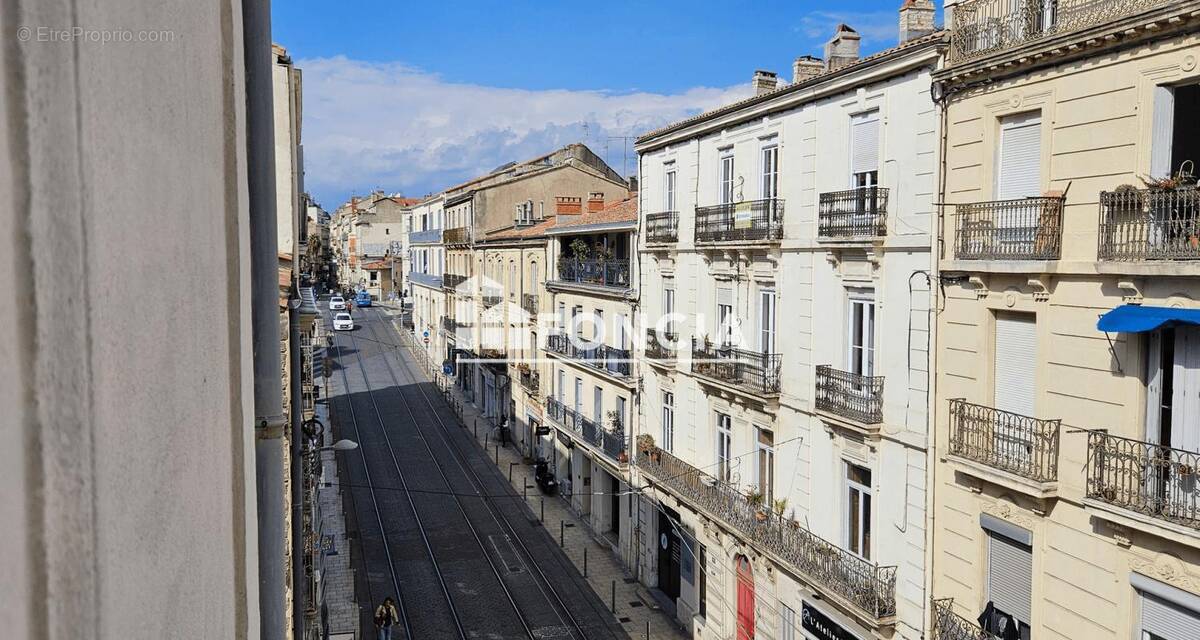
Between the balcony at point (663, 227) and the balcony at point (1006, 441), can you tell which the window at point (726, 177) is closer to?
the balcony at point (663, 227)

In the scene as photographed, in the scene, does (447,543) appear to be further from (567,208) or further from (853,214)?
(853,214)

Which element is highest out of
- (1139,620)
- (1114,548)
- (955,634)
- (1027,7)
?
(1027,7)

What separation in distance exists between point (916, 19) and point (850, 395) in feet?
21.6

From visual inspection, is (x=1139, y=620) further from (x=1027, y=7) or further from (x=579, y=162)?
(x=579, y=162)

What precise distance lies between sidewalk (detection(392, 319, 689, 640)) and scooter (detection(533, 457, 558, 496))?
0.27 m

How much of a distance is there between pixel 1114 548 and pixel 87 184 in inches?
491

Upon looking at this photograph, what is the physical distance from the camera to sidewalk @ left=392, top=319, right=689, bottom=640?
2262 cm

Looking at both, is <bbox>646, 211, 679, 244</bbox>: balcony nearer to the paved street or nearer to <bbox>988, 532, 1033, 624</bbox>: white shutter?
the paved street

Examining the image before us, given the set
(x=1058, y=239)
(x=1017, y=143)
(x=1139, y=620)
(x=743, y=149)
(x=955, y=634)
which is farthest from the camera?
(x=743, y=149)


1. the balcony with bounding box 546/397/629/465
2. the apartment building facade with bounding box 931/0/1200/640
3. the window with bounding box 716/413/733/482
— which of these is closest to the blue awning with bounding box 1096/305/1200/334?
the apartment building facade with bounding box 931/0/1200/640

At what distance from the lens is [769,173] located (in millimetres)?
18578

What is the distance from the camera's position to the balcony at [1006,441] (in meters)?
11.7

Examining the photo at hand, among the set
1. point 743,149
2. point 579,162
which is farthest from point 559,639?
point 579,162

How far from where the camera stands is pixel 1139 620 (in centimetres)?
1079
